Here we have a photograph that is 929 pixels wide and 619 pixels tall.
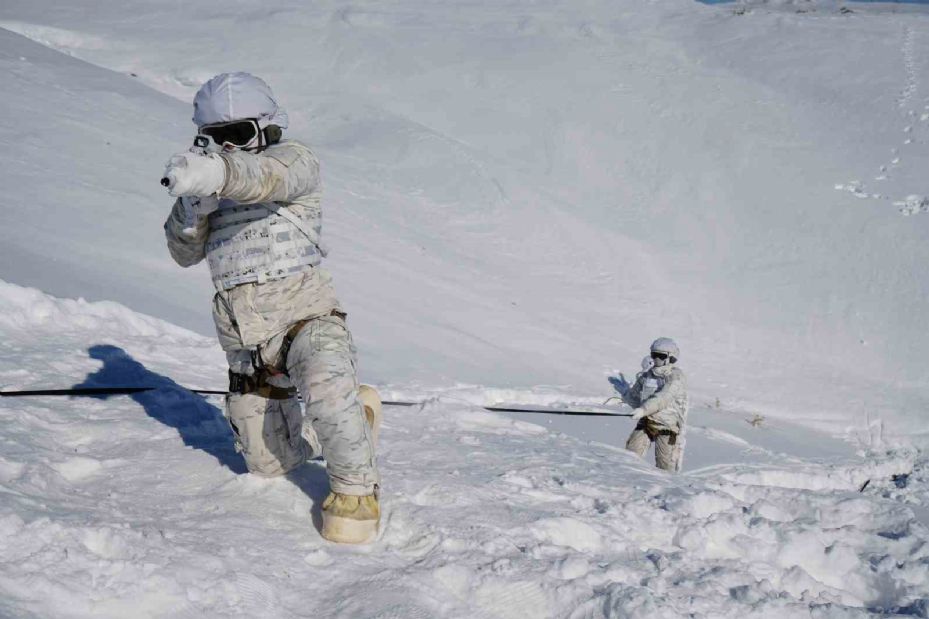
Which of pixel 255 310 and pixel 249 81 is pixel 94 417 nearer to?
pixel 255 310

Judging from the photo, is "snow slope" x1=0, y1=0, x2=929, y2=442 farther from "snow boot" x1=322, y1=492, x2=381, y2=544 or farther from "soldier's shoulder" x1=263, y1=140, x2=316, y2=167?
"snow boot" x1=322, y1=492, x2=381, y2=544

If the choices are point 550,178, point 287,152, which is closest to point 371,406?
point 287,152

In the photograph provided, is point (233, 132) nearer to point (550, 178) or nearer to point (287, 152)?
A: point (287, 152)

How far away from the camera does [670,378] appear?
7.23 meters

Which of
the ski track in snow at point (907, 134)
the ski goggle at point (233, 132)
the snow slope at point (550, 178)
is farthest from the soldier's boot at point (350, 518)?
the ski track in snow at point (907, 134)

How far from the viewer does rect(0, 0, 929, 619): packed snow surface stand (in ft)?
9.99

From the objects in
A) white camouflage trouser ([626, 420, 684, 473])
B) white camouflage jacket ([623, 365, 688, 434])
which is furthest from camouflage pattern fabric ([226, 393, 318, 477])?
white camouflage trouser ([626, 420, 684, 473])

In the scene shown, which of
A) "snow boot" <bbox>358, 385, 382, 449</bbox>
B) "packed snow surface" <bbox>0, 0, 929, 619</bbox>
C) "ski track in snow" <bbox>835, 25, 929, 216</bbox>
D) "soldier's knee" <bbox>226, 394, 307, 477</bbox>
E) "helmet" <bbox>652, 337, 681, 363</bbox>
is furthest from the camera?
"ski track in snow" <bbox>835, 25, 929, 216</bbox>

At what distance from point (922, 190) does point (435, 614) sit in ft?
46.5

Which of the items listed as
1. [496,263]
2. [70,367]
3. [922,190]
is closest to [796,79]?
[922,190]

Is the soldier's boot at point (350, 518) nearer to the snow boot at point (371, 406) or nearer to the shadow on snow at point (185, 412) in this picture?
the shadow on snow at point (185, 412)

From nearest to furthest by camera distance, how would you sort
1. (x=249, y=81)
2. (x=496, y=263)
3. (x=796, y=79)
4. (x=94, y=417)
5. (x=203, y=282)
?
(x=249, y=81) → (x=94, y=417) → (x=203, y=282) → (x=496, y=263) → (x=796, y=79)

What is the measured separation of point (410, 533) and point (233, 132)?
151 centimetres

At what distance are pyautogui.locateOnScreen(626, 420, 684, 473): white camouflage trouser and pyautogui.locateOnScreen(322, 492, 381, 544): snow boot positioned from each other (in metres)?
4.21
